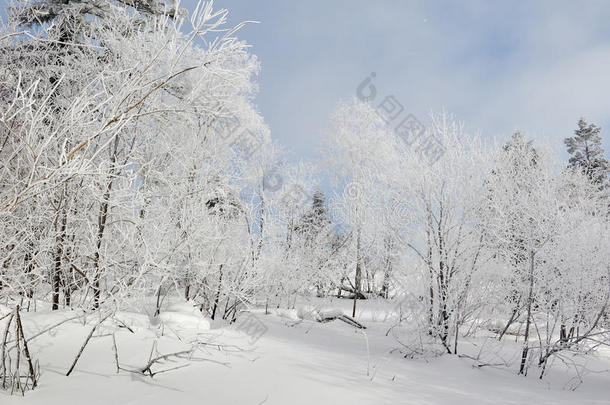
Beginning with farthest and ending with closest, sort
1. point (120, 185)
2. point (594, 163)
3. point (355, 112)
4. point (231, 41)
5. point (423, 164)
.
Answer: point (594, 163)
point (355, 112)
point (423, 164)
point (120, 185)
point (231, 41)

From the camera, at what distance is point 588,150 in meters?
18.5

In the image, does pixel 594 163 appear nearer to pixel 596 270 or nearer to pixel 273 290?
pixel 596 270

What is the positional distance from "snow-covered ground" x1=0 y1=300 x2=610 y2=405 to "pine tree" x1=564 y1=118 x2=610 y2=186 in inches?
591

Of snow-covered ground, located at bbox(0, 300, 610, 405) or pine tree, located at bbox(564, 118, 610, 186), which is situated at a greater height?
pine tree, located at bbox(564, 118, 610, 186)

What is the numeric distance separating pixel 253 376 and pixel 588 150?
2087 centimetres

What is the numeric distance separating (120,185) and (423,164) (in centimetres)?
509

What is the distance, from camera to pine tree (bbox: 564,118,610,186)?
1800cm

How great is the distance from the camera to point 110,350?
4086 mm

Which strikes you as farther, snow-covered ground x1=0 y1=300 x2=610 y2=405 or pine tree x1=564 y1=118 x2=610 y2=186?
pine tree x1=564 y1=118 x2=610 y2=186

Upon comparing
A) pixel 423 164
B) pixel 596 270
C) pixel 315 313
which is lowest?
pixel 315 313

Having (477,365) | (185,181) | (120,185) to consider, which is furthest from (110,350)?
(477,365)

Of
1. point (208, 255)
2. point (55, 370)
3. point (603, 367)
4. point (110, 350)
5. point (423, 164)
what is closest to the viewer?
point (55, 370)

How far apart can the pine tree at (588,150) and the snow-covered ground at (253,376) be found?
15004 mm

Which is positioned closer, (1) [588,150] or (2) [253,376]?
(2) [253,376]
